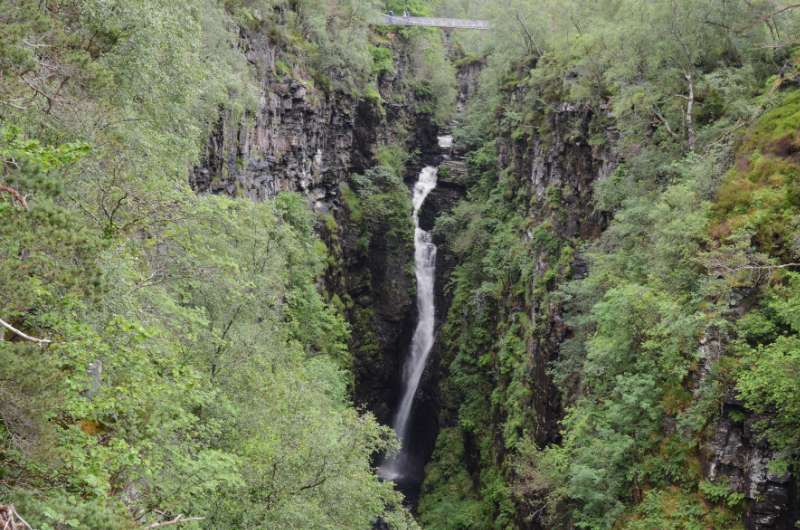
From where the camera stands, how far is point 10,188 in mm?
6438

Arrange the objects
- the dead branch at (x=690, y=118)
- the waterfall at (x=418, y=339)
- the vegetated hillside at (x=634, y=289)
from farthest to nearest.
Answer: the waterfall at (x=418, y=339), the dead branch at (x=690, y=118), the vegetated hillside at (x=634, y=289)

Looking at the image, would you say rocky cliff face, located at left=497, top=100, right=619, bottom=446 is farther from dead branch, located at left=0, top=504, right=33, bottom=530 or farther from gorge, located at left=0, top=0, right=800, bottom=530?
dead branch, located at left=0, top=504, right=33, bottom=530

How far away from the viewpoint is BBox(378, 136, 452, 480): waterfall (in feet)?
129

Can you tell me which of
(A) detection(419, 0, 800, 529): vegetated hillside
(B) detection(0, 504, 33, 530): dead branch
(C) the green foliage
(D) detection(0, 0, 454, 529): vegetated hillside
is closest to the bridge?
(A) detection(419, 0, 800, 529): vegetated hillside

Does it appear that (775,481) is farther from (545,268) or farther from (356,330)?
(356,330)

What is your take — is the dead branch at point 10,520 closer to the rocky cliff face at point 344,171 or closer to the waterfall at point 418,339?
the rocky cliff face at point 344,171

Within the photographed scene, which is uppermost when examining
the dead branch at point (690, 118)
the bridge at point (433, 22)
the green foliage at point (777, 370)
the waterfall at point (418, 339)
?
the bridge at point (433, 22)

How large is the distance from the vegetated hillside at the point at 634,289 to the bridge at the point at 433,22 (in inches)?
734

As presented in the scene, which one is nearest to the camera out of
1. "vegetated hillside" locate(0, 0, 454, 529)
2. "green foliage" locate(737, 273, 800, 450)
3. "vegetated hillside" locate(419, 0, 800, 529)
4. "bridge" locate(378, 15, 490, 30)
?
"vegetated hillside" locate(0, 0, 454, 529)

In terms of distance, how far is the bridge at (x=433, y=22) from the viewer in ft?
185

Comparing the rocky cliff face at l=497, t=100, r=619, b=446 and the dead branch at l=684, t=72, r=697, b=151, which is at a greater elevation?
the dead branch at l=684, t=72, r=697, b=151

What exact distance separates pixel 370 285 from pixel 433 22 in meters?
30.6

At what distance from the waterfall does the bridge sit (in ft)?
59.9

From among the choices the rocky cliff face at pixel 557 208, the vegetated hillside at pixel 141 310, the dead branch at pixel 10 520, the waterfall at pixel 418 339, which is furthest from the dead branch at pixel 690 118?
the waterfall at pixel 418 339
